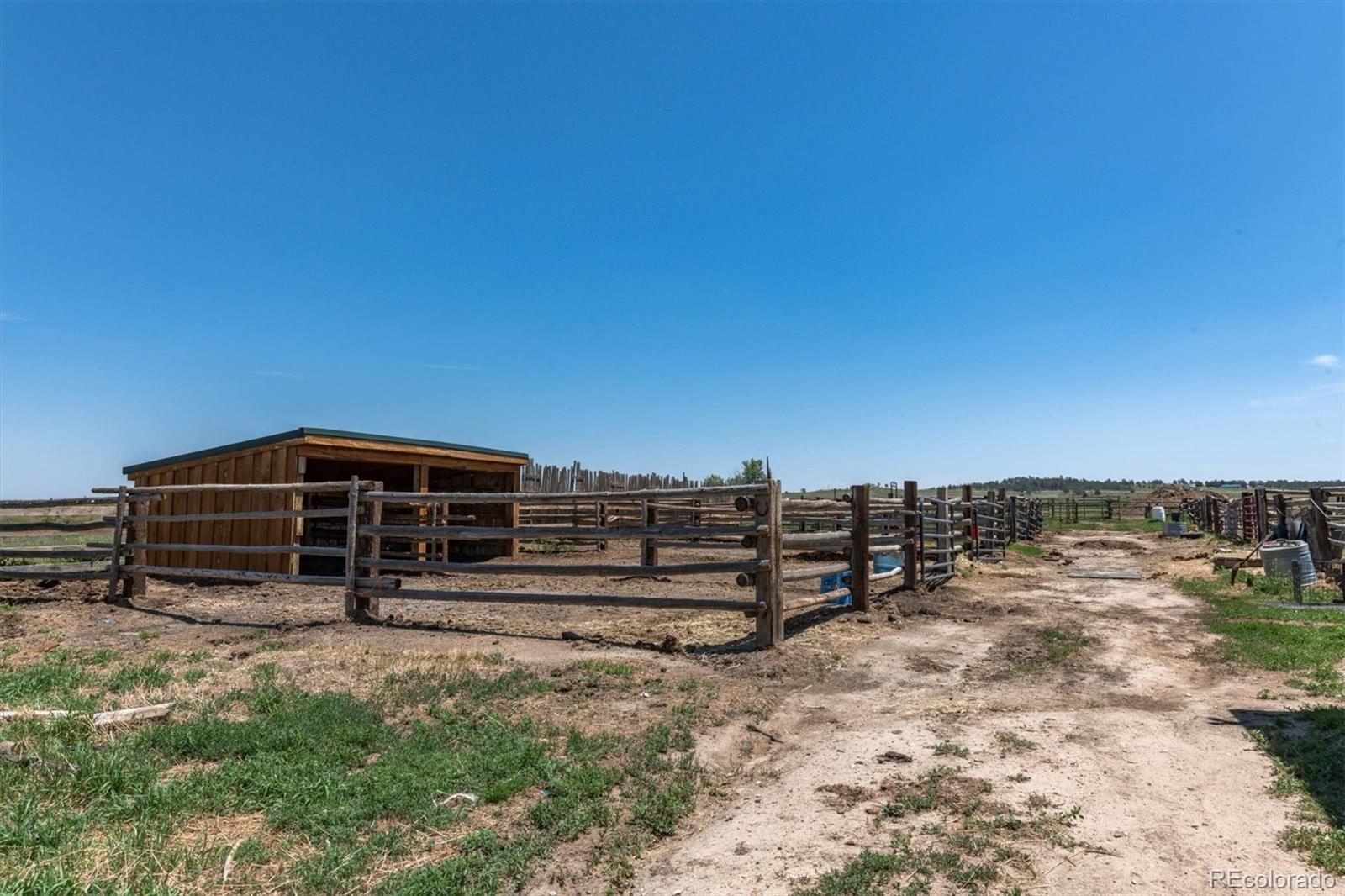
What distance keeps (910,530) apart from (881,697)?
5.92 meters

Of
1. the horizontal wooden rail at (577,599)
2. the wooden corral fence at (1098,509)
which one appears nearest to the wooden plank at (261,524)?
the horizontal wooden rail at (577,599)

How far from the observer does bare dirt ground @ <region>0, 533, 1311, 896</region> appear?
3.23 metres

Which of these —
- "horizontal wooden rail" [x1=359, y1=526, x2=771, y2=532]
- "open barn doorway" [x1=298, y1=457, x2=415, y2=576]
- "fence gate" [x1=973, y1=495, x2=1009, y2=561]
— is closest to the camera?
"horizontal wooden rail" [x1=359, y1=526, x2=771, y2=532]

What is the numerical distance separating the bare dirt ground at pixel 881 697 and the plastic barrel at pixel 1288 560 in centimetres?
135

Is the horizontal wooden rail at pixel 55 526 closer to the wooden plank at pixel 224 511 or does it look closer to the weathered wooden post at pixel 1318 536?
the wooden plank at pixel 224 511

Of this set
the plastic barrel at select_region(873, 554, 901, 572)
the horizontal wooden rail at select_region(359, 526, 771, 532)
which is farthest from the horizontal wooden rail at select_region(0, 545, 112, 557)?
the plastic barrel at select_region(873, 554, 901, 572)

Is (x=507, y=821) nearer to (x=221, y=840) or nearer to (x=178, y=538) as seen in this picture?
(x=221, y=840)

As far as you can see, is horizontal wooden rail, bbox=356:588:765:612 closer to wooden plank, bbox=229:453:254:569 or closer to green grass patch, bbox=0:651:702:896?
green grass patch, bbox=0:651:702:896

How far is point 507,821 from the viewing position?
3.52m

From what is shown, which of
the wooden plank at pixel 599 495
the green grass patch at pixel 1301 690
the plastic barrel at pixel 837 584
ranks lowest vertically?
the green grass patch at pixel 1301 690

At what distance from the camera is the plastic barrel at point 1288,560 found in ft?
34.6

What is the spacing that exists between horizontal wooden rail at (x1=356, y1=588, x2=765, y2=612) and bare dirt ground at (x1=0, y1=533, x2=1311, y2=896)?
345 mm

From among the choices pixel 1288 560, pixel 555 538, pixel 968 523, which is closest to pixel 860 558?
pixel 555 538

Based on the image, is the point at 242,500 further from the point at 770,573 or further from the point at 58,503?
the point at 770,573
